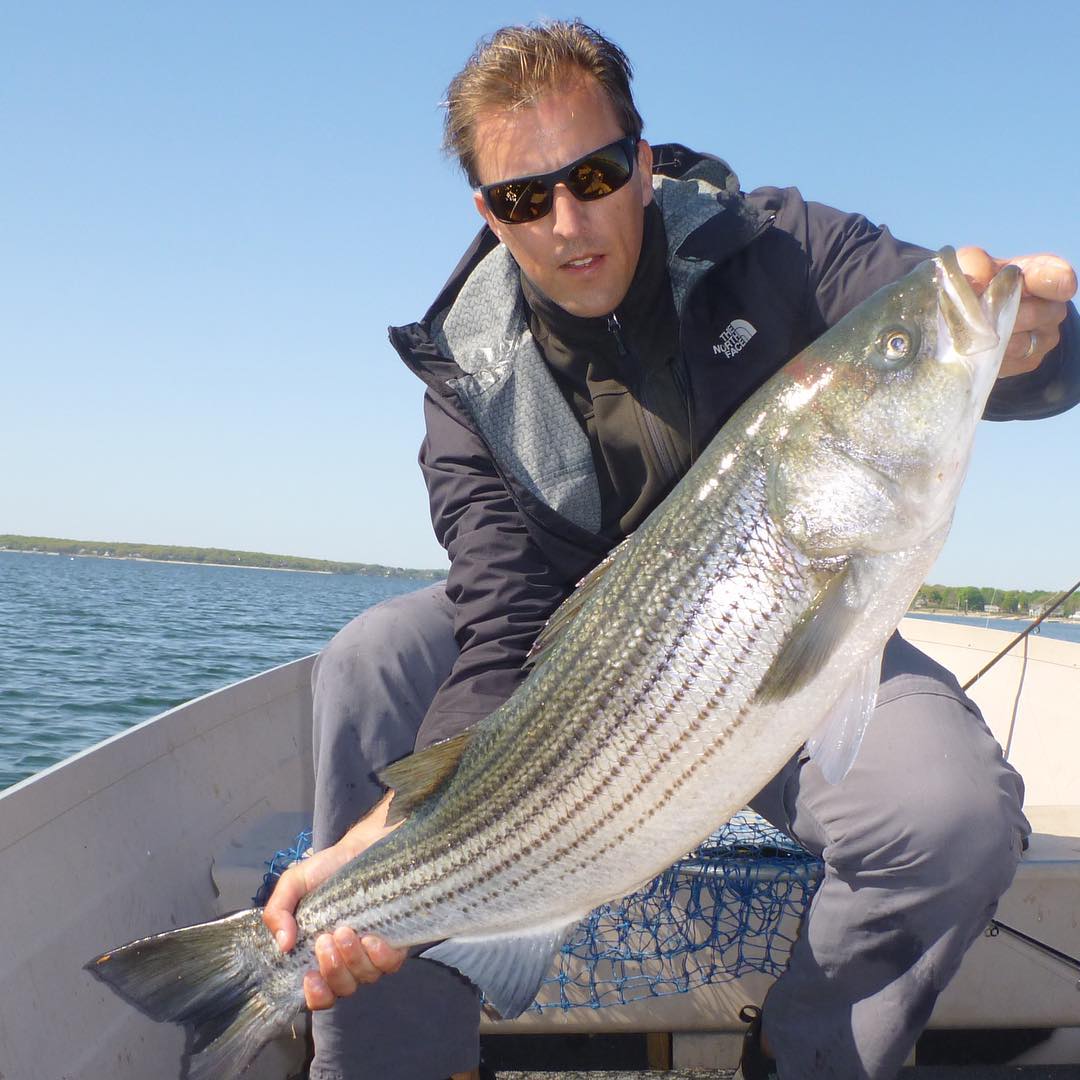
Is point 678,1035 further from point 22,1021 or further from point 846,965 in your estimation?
point 22,1021

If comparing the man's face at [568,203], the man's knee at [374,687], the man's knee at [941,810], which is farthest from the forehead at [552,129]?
the man's knee at [941,810]

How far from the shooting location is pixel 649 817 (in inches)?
102

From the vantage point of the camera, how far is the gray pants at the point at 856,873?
2672mm

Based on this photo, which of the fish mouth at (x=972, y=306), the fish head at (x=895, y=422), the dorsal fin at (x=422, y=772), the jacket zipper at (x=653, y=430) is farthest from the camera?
the jacket zipper at (x=653, y=430)

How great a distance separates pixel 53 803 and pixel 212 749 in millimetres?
1300

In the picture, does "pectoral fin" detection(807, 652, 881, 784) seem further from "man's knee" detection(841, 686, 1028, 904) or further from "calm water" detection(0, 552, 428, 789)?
"calm water" detection(0, 552, 428, 789)

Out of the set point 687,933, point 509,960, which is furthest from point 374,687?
point 687,933

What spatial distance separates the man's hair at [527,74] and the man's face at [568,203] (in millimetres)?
43

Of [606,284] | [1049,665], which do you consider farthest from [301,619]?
[606,284]

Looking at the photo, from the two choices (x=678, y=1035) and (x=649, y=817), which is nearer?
(x=649, y=817)

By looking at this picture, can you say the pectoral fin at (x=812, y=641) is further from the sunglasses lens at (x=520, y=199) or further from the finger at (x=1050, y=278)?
the sunglasses lens at (x=520, y=199)

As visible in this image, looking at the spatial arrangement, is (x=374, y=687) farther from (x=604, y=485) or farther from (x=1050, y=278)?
(x=1050, y=278)

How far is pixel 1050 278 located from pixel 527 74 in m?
1.96

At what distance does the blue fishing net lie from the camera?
3510 millimetres
